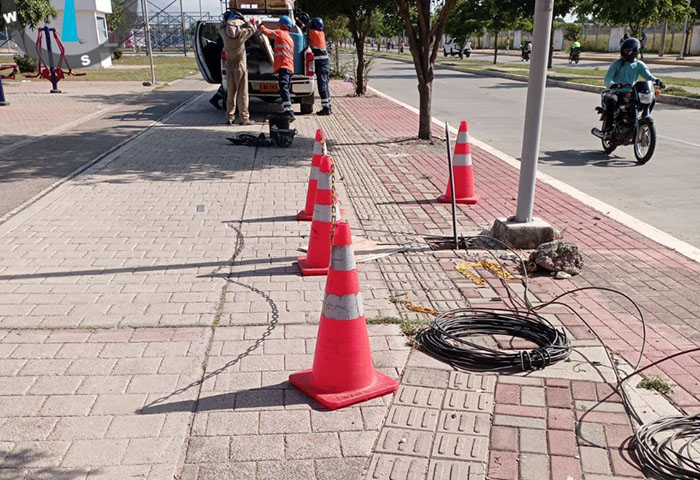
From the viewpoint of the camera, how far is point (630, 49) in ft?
33.1

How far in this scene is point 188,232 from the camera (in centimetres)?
650

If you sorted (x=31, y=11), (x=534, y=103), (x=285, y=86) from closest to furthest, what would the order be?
(x=534, y=103) → (x=285, y=86) → (x=31, y=11)

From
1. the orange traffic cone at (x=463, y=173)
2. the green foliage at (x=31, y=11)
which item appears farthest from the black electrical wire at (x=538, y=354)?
the green foliage at (x=31, y=11)

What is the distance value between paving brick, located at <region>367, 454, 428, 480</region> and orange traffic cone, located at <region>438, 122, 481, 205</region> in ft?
16.3

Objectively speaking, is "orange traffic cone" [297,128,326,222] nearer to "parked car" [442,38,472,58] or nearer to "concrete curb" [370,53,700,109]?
"concrete curb" [370,53,700,109]

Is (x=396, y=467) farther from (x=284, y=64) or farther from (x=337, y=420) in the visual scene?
(x=284, y=64)

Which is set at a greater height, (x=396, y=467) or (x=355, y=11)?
(x=355, y=11)

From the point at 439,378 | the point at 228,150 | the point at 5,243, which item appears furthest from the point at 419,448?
the point at 228,150

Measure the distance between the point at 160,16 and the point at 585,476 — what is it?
223 feet

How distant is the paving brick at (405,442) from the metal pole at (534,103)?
3.38 metres

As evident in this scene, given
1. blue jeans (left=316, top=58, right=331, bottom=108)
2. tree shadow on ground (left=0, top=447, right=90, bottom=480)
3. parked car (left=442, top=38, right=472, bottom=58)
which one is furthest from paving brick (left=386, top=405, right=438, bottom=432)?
parked car (left=442, top=38, right=472, bottom=58)

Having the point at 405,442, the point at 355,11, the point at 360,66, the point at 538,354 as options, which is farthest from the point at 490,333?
the point at 360,66

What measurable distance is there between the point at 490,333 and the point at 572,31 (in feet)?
253

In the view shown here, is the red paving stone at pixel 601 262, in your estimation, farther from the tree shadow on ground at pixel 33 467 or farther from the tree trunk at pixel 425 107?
the tree shadow on ground at pixel 33 467
